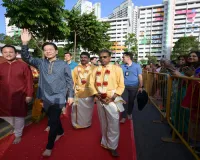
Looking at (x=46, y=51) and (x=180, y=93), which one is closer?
(x=46, y=51)

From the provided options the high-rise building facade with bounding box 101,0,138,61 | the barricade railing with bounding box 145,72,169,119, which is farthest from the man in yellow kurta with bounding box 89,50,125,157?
the high-rise building facade with bounding box 101,0,138,61

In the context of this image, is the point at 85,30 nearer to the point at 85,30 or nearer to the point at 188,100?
the point at 85,30

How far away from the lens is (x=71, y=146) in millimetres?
3127

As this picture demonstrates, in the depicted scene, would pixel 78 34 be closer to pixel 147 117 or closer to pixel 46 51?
pixel 147 117

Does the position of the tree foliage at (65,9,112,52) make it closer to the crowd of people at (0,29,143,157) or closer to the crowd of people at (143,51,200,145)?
the crowd of people at (0,29,143,157)

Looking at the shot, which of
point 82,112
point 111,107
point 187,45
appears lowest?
point 82,112

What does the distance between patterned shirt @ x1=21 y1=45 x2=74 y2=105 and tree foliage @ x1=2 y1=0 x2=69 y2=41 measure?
296 inches

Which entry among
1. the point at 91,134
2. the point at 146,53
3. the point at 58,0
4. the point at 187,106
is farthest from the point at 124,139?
the point at 146,53

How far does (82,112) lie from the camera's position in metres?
3.88

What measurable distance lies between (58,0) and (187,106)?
9444mm

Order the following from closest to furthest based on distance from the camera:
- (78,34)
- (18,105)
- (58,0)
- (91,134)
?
(18,105) < (91,134) < (58,0) < (78,34)

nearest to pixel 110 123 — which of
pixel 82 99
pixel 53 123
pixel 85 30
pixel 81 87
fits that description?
pixel 53 123

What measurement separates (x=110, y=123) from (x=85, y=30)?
47.9 feet

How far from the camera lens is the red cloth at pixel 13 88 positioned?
305 cm
